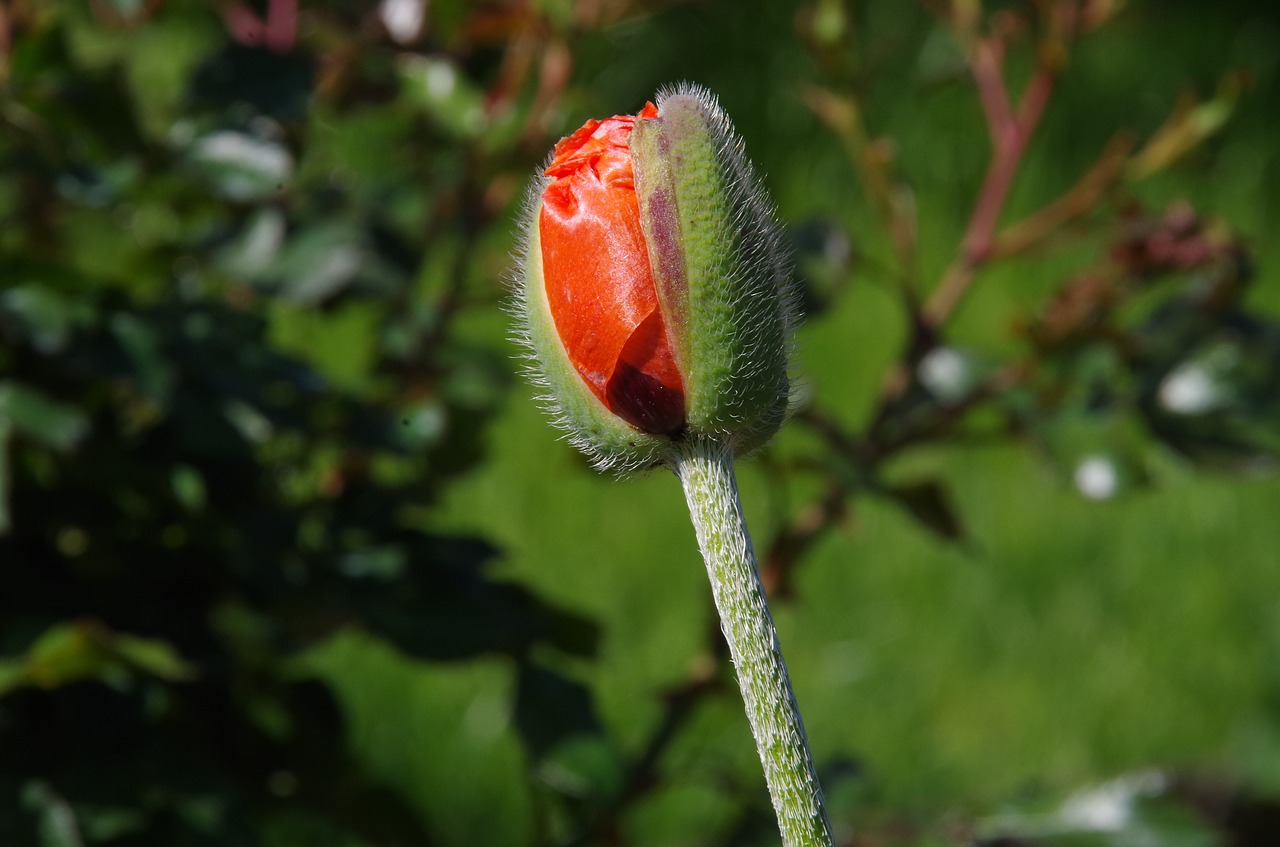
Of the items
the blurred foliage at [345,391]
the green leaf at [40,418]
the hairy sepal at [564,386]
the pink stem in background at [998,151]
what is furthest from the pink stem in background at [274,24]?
the hairy sepal at [564,386]

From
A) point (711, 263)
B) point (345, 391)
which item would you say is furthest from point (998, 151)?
point (711, 263)

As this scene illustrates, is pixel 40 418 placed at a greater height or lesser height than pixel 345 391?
lesser

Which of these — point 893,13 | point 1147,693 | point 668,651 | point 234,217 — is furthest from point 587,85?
point 234,217

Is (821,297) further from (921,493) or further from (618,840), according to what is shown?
(618,840)

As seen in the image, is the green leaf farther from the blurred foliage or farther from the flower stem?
the flower stem

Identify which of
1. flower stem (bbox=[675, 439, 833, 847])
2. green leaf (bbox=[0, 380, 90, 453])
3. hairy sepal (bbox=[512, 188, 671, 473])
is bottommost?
flower stem (bbox=[675, 439, 833, 847])

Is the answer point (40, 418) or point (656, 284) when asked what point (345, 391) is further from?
point (656, 284)

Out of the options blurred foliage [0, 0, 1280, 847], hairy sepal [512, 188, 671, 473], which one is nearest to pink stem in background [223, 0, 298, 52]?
blurred foliage [0, 0, 1280, 847]
